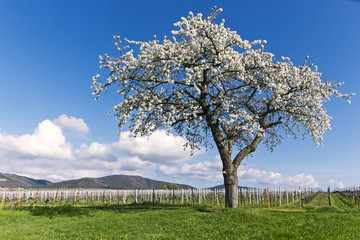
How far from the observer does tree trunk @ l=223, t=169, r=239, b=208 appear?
72.6ft

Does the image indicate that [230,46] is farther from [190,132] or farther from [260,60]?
[190,132]

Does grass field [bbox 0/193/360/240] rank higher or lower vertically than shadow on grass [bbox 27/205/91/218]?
higher

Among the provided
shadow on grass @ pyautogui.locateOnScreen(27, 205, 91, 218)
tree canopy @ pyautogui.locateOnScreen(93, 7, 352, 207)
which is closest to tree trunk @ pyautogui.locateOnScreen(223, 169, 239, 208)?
tree canopy @ pyautogui.locateOnScreen(93, 7, 352, 207)

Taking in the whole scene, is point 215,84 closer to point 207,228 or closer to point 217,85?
point 217,85

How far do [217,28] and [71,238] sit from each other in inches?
626

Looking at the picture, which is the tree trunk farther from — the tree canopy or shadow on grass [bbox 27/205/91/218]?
shadow on grass [bbox 27/205/91/218]

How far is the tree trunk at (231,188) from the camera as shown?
22.1 meters

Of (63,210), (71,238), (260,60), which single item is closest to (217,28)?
(260,60)

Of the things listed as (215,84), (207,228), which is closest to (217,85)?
(215,84)

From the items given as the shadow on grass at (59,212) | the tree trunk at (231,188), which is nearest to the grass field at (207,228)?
the shadow on grass at (59,212)

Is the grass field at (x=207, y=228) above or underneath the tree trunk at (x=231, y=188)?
underneath

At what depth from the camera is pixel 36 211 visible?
81.3 ft

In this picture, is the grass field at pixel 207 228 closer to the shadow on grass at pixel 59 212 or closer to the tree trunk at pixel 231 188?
the shadow on grass at pixel 59 212

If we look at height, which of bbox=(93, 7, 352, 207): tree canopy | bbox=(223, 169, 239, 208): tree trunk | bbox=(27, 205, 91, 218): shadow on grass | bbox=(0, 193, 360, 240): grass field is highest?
bbox=(93, 7, 352, 207): tree canopy
